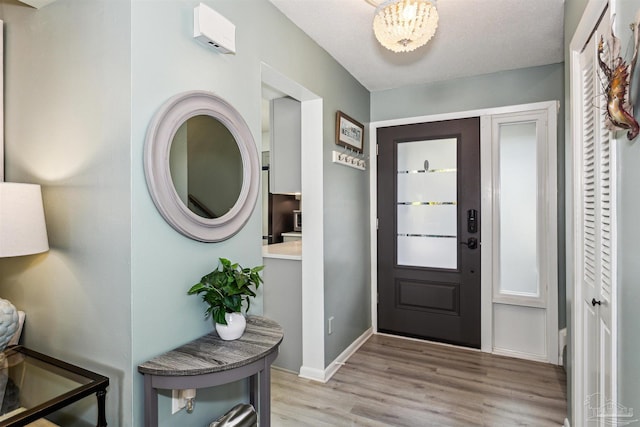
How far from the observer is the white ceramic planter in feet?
4.84

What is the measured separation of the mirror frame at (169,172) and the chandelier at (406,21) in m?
0.81

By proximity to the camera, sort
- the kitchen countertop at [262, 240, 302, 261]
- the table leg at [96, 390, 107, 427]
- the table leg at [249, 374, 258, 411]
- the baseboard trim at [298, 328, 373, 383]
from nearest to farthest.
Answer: the table leg at [96, 390, 107, 427] < the table leg at [249, 374, 258, 411] < the baseboard trim at [298, 328, 373, 383] < the kitchen countertop at [262, 240, 302, 261]

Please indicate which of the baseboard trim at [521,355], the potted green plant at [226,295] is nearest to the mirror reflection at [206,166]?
the potted green plant at [226,295]

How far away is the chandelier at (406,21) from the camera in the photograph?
59.7 inches

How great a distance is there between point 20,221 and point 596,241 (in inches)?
95.0

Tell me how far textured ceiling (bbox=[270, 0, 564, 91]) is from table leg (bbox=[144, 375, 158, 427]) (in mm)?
2052

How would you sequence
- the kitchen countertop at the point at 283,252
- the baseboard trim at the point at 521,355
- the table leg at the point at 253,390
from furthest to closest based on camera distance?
the baseboard trim at the point at 521,355
the kitchen countertop at the point at 283,252
the table leg at the point at 253,390

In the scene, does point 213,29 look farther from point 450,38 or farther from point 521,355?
point 521,355

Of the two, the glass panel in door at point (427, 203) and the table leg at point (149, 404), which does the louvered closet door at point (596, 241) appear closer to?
the glass panel in door at point (427, 203)

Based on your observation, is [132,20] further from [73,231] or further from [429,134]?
[429,134]

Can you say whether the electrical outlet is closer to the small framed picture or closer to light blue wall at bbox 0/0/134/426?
light blue wall at bbox 0/0/134/426

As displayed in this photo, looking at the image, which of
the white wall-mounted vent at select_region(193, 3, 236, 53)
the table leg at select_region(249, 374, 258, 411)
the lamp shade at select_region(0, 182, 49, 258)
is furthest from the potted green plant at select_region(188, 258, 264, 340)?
the white wall-mounted vent at select_region(193, 3, 236, 53)

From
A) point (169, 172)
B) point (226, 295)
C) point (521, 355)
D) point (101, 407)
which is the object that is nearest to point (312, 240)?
point (226, 295)

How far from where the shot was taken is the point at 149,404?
4.09 ft
